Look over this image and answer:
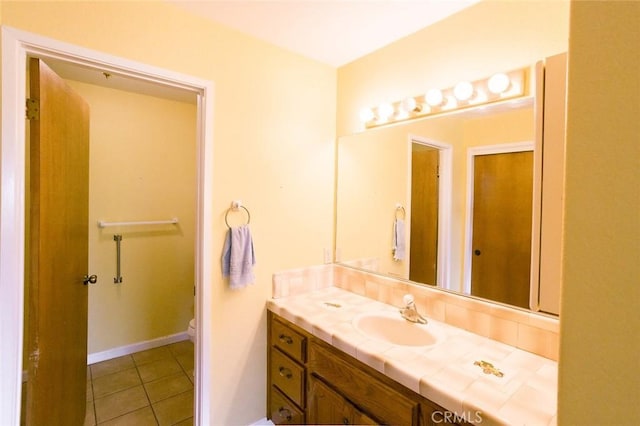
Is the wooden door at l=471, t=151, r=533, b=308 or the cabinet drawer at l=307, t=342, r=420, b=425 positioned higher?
the wooden door at l=471, t=151, r=533, b=308

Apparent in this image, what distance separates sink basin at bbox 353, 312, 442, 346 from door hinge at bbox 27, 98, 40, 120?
1.68 m

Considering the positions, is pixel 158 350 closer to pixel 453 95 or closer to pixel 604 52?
pixel 453 95

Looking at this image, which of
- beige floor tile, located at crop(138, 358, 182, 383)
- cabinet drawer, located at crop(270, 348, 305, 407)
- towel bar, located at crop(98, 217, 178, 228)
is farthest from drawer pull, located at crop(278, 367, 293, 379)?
towel bar, located at crop(98, 217, 178, 228)

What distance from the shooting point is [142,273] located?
279 cm

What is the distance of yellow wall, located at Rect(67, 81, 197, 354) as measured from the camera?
2.56m

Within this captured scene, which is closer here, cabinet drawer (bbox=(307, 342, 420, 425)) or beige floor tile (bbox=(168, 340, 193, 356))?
cabinet drawer (bbox=(307, 342, 420, 425))

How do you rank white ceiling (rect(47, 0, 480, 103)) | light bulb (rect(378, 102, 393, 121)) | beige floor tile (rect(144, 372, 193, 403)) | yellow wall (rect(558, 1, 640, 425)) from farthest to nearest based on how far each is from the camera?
beige floor tile (rect(144, 372, 193, 403))
light bulb (rect(378, 102, 393, 121))
white ceiling (rect(47, 0, 480, 103))
yellow wall (rect(558, 1, 640, 425))

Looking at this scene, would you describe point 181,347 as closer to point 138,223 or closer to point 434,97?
point 138,223

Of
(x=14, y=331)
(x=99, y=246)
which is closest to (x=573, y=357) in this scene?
(x=14, y=331)

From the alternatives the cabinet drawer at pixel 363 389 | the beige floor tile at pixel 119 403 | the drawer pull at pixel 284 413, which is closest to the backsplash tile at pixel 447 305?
the cabinet drawer at pixel 363 389

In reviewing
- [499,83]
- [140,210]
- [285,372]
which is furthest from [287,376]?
[140,210]

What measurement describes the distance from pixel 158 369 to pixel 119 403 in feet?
1.40

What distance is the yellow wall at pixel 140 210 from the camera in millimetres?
2562

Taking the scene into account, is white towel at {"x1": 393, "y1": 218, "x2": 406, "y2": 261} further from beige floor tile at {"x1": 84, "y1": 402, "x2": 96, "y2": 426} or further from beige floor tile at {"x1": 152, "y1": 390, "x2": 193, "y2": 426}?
beige floor tile at {"x1": 84, "y1": 402, "x2": 96, "y2": 426}
